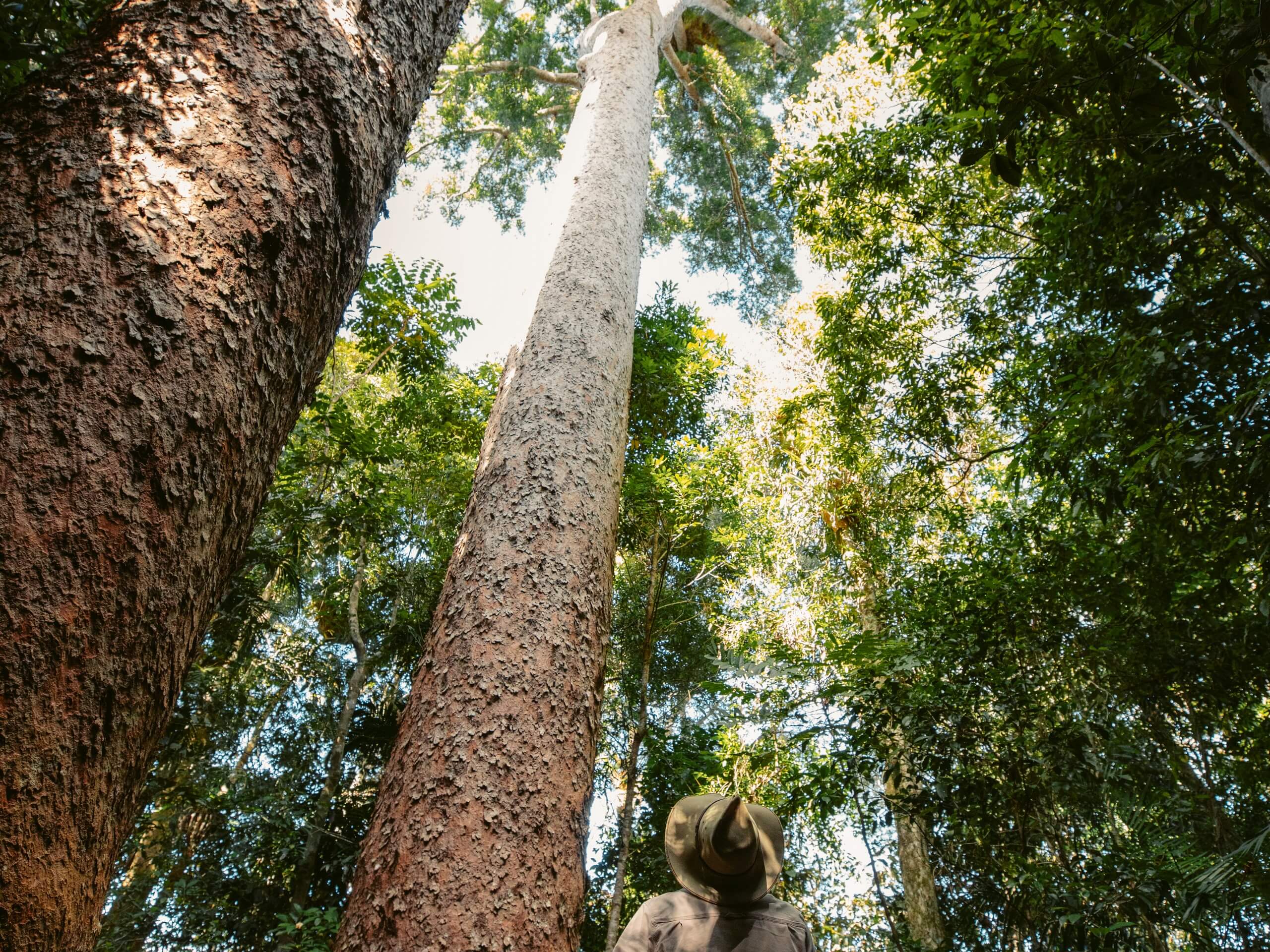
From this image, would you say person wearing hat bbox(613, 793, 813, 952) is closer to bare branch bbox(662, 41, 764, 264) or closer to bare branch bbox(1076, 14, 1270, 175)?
bare branch bbox(1076, 14, 1270, 175)

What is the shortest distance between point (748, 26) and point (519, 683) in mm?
11949

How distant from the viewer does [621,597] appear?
830 cm

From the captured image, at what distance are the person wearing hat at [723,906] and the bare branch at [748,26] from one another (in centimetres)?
1159

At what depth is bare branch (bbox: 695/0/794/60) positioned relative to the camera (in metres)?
10.5

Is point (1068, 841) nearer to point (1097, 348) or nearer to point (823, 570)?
point (1097, 348)

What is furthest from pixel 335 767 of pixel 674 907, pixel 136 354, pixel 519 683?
pixel 136 354

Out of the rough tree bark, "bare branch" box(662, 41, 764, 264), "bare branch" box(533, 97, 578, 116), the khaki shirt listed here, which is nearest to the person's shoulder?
the khaki shirt

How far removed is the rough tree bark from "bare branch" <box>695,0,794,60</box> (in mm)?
10016

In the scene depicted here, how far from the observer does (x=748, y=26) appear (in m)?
10.8

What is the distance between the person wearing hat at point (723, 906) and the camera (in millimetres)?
1861

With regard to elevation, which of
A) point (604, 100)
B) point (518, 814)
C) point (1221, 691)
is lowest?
point (518, 814)

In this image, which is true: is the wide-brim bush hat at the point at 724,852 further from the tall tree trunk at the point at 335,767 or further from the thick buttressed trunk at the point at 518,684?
the tall tree trunk at the point at 335,767

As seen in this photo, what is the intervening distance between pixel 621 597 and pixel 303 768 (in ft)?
12.1

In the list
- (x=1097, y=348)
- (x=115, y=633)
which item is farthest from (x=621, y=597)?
(x=115, y=633)
